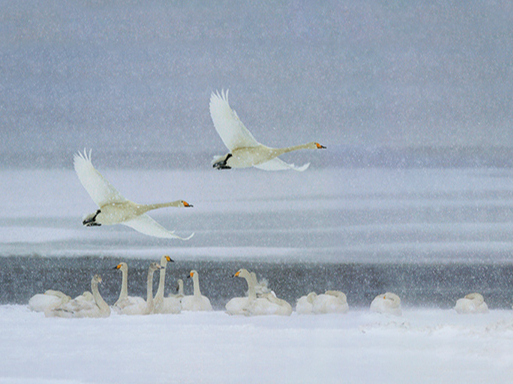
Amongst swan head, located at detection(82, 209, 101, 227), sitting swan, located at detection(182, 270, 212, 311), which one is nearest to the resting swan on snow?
sitting swan, located at detection(182, 270, 212, 311)

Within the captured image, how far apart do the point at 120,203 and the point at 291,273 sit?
16.1 m

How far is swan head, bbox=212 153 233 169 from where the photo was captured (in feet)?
30.4

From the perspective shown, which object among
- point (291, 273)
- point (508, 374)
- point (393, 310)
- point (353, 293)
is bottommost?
point (508, 374)

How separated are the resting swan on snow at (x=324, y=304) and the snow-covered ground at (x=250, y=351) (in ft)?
2.38

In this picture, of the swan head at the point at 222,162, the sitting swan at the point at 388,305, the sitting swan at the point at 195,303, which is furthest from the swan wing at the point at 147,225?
the sitting swan at the point at 388,305

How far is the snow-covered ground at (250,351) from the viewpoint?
8.71 metres

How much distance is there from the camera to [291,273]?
84.0 ft

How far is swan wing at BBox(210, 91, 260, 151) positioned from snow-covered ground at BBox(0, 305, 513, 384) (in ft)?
7.97

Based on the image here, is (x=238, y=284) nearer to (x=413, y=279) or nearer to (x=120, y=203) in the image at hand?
(x=413, y=279)

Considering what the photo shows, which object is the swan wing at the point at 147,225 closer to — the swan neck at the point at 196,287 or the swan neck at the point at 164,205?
the swan neck at the point at 164,205

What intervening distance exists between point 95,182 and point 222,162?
155 cm

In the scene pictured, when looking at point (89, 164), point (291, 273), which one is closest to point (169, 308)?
point (89, 164)

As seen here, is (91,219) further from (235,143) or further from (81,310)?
(81,310)

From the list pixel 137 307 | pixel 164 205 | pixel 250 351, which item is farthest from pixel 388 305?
pixel 164 205
